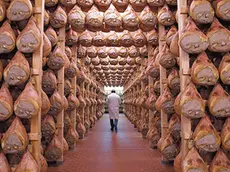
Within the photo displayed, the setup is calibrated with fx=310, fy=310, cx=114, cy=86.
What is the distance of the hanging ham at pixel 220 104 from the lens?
12.0 ft

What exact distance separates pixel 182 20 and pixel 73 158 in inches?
140

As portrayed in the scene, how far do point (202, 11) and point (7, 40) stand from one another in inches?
94.0

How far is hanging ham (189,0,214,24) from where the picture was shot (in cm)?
380

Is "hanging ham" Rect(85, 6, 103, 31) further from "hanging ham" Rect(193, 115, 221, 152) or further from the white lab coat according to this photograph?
the white lab coat

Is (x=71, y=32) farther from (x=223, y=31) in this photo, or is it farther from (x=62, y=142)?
(x=223, y=31)

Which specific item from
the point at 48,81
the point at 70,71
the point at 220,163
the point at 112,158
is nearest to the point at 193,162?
the point at 220,163

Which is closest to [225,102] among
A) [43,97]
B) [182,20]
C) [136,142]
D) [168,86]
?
[182,20]

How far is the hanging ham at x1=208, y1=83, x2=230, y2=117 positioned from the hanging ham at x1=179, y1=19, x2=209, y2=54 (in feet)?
1.90

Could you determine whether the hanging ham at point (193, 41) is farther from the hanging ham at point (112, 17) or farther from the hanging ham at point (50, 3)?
the hanging ham at point (50, 3)

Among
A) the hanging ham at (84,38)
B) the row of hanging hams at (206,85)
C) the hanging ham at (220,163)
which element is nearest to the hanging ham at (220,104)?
the row of hanging hams at (206,85)

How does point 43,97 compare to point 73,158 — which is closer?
point 43,97

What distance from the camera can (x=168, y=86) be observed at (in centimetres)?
543

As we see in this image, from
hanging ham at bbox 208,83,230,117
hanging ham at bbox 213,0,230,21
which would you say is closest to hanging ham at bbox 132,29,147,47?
hanging ham at bbox 213,0,230,21

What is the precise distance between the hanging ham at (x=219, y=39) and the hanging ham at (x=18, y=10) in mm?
2237
